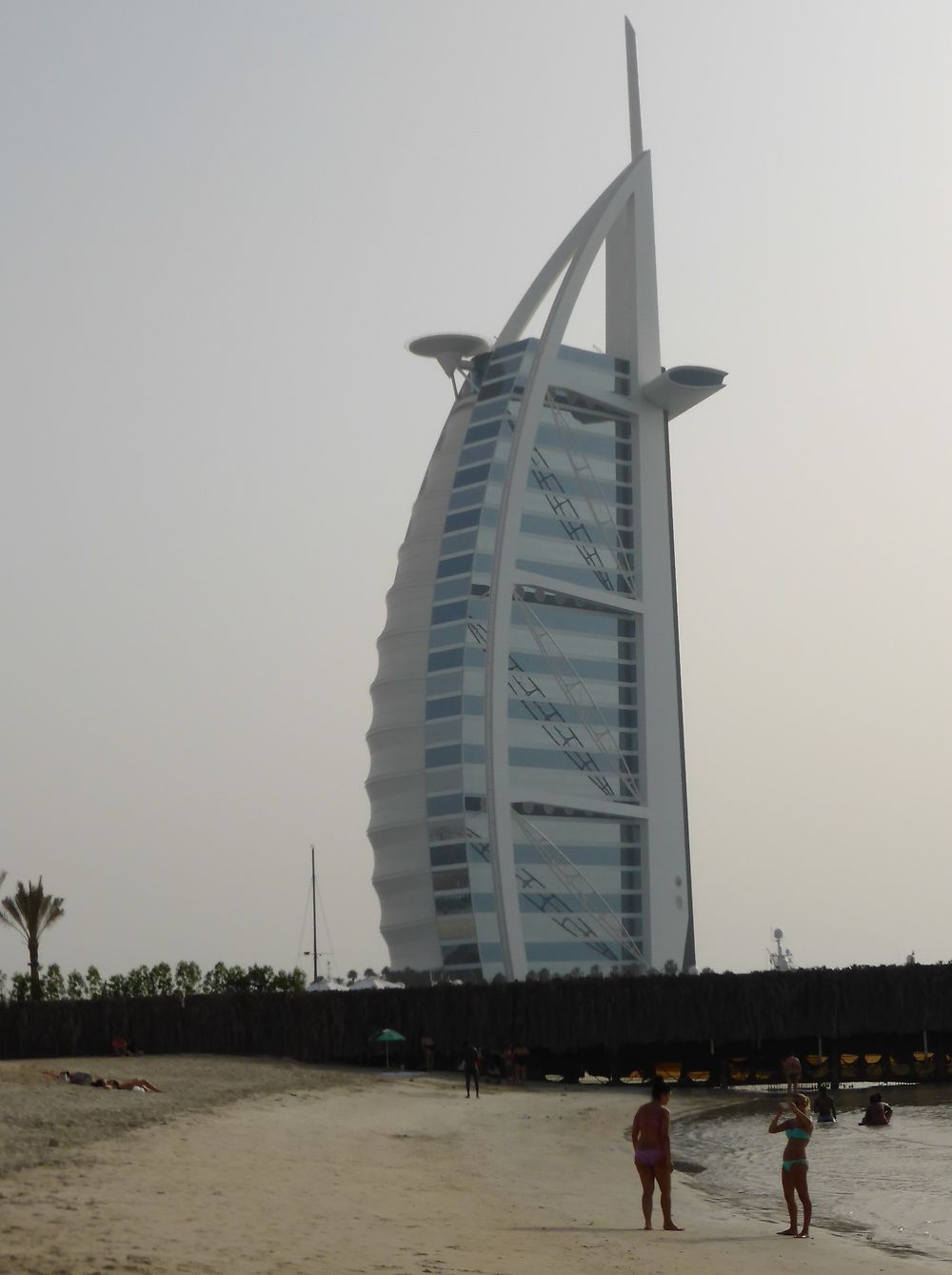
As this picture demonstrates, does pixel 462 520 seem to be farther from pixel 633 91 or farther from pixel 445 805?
pixel 633 91

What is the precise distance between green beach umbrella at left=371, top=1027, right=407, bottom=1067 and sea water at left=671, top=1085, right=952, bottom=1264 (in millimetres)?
10325

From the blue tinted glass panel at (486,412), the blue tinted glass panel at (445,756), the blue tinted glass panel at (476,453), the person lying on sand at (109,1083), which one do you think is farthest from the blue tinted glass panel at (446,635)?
the person lying on sand at (109,1083)

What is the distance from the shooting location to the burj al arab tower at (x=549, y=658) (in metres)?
81.6

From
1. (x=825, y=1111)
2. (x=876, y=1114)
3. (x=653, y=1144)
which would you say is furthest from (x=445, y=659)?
(x=653, y=1144)

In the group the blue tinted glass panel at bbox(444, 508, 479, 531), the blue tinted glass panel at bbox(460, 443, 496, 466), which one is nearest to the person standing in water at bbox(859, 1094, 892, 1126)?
the blue tinted glass panel at bbox(444, 508, 479, 531)

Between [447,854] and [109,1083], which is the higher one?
[447,854]

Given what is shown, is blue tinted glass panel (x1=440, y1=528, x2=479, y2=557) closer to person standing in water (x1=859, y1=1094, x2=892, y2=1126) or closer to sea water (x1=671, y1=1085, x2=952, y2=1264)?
sea water (x1=671, y1=1085, x2=952, y2=1264)

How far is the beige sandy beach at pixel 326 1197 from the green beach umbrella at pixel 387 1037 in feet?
47.7

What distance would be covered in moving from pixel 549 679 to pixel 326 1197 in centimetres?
6543

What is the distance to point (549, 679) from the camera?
84.9 meters

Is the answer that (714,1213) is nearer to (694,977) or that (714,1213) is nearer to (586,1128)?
(586,1128)

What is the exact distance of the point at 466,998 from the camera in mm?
55594

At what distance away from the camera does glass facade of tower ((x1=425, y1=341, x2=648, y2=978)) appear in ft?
268

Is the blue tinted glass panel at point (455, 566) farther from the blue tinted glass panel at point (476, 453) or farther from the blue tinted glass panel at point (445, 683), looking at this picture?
the blue tinted glass panel at point (445, 683)
